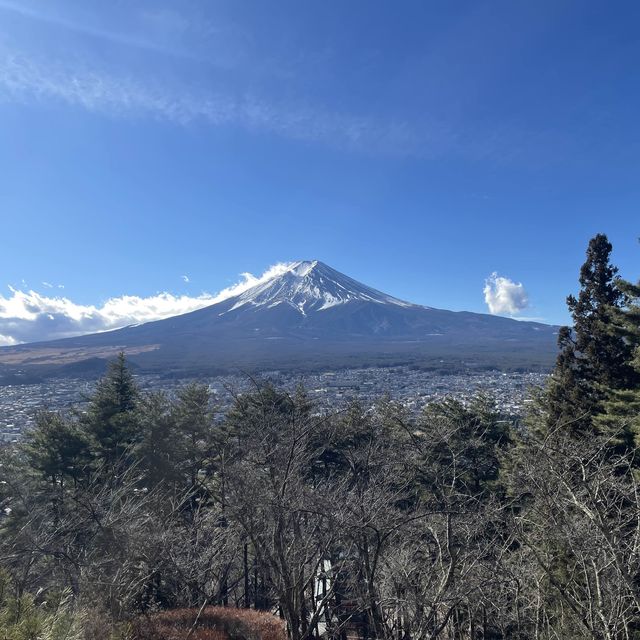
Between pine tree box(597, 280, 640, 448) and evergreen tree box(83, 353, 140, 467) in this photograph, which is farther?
evergreen tree box(83, 353, 140, 467)

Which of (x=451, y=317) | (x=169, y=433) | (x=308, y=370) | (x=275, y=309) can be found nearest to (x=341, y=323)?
(x=275, y=309)

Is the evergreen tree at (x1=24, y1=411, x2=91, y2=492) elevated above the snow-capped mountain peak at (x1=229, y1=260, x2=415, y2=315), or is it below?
below

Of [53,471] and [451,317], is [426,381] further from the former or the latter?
[451,317]

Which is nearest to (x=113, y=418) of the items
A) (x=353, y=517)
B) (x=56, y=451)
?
(x=56, y=451)

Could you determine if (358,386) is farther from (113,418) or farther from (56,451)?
(56,451)

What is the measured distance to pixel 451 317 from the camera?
180125mm

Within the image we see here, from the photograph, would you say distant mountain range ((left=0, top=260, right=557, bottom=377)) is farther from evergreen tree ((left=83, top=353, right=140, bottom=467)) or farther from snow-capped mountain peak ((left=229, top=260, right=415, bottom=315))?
evergreen tree ((left=83, top=353, right=140, bottom=467))

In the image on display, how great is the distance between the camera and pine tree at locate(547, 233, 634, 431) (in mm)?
11008

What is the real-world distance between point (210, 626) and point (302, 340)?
12731cm

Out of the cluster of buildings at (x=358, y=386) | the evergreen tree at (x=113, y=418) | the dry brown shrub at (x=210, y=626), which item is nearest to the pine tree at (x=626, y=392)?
the dry brown shrub at (x=210, y=626)

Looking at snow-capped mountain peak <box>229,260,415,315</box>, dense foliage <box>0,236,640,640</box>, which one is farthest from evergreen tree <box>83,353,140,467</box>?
snow-capped mountain peak <box>229,260,415,315</box>

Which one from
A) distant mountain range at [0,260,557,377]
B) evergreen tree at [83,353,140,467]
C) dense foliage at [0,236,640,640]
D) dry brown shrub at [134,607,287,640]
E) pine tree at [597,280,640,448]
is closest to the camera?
dense foliage at [0,236,640,640]

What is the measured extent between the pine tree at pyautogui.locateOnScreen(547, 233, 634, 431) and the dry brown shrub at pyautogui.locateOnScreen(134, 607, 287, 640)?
834 cm

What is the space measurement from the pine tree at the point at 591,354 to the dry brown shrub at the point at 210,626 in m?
8.34
